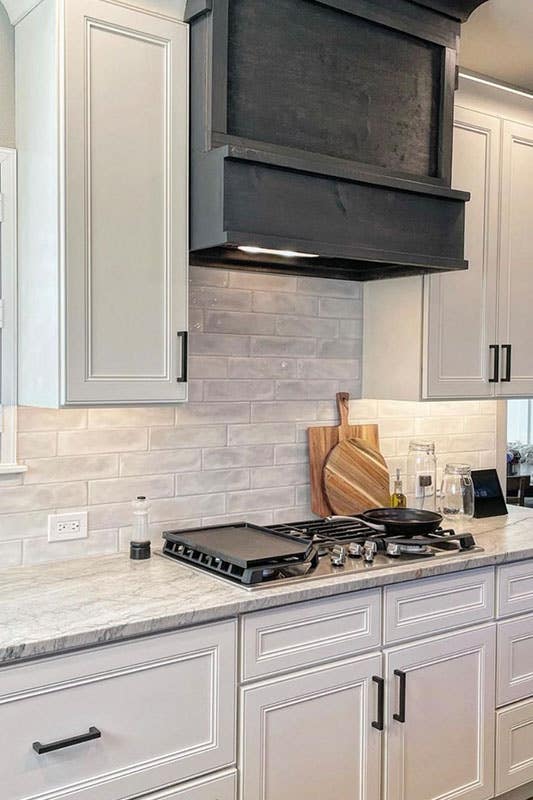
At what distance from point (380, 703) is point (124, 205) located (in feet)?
5.28

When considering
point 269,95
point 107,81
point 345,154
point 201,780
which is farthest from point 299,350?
Result: point 201,780

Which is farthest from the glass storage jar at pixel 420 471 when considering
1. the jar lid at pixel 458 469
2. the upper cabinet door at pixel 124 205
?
the upper cabinet door at pixel 124 205

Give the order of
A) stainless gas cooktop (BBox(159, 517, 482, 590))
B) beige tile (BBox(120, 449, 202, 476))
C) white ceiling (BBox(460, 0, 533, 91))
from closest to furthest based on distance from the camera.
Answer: stainless gas cooktop (BBox(159, 517, 482, 590)), beige tile (BBox(120, 449, 202, 476)), white ceiling (BBox(460, 0, 533, 91))

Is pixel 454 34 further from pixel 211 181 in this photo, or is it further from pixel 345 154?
pixel 211 181

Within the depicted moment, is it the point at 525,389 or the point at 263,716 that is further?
the point at 525,389

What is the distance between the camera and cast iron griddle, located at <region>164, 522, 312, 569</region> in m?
2.24

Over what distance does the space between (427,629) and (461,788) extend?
1.88 feet

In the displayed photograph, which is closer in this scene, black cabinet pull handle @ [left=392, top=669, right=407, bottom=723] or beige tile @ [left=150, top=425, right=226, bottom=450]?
black cabinet pull handle @ [left=392, top=669, right=407, bottom=723]

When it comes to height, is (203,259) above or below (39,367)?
above

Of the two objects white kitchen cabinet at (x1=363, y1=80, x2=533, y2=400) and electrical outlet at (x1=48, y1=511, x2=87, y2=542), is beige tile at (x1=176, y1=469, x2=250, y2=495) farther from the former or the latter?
white kitchen cabinet at (x1=363, y1=80, x2=533, y2=400)

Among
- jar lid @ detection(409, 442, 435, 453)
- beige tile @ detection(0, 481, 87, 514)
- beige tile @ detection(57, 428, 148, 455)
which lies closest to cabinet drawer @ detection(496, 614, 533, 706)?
jar lid @ detection(409, 442, 435, 453)

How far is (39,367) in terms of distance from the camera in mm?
2223

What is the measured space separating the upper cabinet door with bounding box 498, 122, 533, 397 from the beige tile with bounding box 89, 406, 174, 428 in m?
1.36

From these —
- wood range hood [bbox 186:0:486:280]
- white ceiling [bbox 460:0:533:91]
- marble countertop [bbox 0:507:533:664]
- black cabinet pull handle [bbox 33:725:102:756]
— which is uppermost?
white ceiling [bbox 460:0:533:91]
